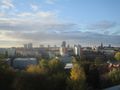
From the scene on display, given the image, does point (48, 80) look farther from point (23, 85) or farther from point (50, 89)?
point (23, 85)

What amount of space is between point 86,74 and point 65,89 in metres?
8.26

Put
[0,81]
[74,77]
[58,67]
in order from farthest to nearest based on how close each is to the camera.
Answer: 1. [58,67]
2. [74,77]
3. [0,81]

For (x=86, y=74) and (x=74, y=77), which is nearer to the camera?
(x=74, y=77)

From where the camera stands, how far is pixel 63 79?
40.2 meters

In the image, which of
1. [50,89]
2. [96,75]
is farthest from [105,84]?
[50,89]

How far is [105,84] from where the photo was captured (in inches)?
1833

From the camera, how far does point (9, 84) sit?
36594mm

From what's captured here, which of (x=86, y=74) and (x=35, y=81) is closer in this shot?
(x=35, y=81)

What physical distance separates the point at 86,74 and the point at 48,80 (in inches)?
419

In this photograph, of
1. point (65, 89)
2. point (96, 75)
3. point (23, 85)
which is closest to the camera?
point (23, 85)

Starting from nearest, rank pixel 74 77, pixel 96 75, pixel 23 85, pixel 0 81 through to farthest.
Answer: pixel 23 85
pixel 0 81
pixel 74 77
pixel 96 75

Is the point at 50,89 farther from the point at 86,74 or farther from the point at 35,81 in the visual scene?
the point at 86,74

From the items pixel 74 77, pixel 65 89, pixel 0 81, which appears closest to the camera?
pixel 0 81

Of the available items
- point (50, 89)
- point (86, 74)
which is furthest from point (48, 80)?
point (86, 74)
